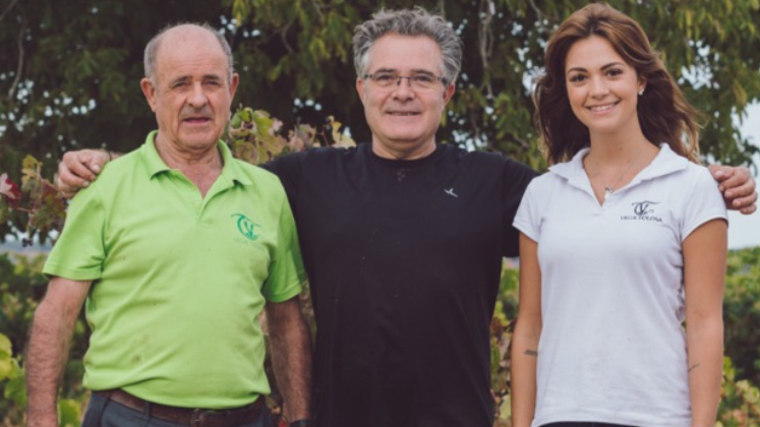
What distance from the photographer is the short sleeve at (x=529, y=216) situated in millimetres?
4199

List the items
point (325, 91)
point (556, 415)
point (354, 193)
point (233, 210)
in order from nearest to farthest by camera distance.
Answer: point (556, 415), point (233, 210), point (354, 193), point (325, 91)

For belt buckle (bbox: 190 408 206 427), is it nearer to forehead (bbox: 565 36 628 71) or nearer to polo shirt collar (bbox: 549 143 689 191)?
polo shirt collar (bbox: 549 143 689 191)

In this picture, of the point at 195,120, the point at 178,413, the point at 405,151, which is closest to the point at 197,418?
the point at 178,413

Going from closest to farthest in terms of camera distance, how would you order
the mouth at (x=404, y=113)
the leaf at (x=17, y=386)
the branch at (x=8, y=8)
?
the mouth at (x=404, y=113)
the leaf at (x=17, y=386)
the branch at (x=8, y=8)

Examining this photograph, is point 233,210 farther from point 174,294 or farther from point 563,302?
point 563,302

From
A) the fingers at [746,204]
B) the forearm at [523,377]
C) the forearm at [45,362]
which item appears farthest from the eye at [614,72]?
the forearm at [45,362]

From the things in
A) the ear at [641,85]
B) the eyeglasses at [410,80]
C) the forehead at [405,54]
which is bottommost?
the ear at [641,85]

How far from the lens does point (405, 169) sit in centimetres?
458

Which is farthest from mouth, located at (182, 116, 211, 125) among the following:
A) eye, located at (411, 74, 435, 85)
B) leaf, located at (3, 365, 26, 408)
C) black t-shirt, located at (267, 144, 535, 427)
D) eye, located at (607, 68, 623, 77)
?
leaf, located at (3, 365, 26, 408)

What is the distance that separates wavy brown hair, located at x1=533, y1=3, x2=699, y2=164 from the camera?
4133mm

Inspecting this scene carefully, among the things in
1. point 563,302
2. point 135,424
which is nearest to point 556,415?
point 563,302

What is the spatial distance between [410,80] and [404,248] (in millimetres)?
599

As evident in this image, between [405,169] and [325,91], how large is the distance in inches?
268

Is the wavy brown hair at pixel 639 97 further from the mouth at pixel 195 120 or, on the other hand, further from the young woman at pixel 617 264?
the mouth at pixel 195 120
